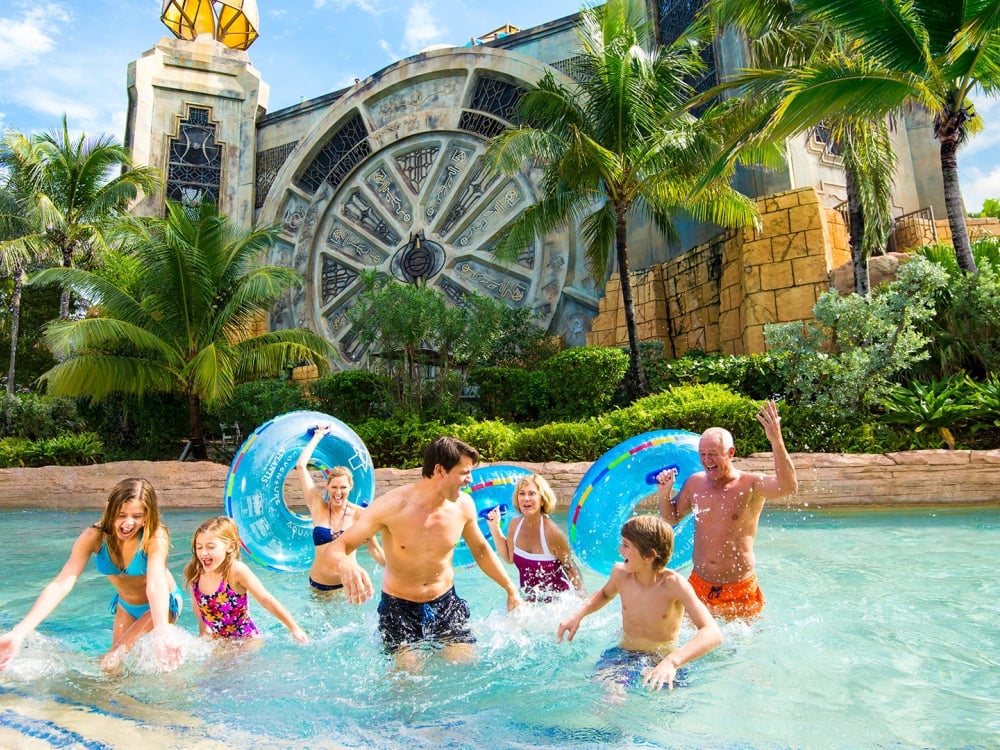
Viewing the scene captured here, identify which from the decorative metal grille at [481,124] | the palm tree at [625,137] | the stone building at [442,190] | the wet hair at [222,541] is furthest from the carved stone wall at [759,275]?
the wet hair at [222,541]

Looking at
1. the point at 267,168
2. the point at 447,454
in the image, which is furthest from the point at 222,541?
the point at 267,168

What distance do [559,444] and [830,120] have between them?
635 cm

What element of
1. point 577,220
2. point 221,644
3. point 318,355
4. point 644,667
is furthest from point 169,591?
point 577,220

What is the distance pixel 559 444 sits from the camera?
11.5 meters

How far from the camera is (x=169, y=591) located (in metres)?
4.18

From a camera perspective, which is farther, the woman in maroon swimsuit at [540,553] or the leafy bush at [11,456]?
the leafy bush at [11,456]

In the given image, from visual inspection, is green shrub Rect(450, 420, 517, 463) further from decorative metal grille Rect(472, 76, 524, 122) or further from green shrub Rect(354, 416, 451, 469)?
decorative metal grille Rect(472, 76, 524, 122)

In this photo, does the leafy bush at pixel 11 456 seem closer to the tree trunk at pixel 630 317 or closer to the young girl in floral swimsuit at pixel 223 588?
the tree trunk at pixel 630 317

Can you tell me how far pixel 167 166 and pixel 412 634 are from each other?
2428cm

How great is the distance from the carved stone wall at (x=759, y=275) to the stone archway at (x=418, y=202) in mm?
3080

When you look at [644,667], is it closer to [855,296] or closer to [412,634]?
[412,634]

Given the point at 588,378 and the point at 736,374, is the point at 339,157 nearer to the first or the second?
the point at 588,378

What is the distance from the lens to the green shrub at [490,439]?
1212 cm

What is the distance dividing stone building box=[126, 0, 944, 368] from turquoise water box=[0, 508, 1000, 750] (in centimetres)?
928
